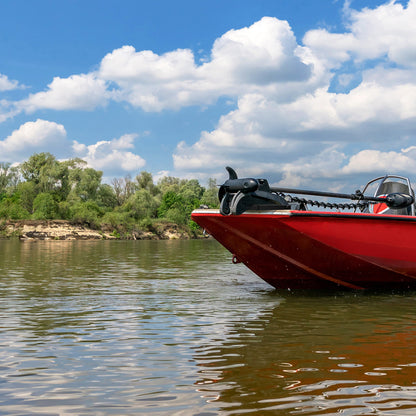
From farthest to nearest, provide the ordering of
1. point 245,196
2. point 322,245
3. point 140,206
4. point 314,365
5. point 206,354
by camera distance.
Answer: point 140,206, point 322,245, point 245,196, point 206,354, point 314,365

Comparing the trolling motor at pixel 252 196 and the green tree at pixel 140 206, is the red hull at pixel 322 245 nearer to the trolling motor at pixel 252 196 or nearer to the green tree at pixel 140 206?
the trolling motor at pixel 252 196

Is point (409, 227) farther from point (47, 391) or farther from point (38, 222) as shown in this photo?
point (38, 222)

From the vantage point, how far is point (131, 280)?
1298 cm

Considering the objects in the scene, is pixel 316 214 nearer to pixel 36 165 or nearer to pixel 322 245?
pixel 322 245

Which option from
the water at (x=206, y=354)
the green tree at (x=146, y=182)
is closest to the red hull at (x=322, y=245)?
the water at (x=206, y=354)

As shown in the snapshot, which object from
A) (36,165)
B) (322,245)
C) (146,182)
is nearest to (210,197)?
(146,182)

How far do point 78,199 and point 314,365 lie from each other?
73196 mm

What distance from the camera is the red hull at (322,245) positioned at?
9164mm

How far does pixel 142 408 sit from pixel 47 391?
875 millimetres

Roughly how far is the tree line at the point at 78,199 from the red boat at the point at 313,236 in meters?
59.4

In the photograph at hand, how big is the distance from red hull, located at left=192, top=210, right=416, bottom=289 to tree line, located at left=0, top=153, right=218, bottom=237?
59371mm

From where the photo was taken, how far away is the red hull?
916cm

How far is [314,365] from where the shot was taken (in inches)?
188

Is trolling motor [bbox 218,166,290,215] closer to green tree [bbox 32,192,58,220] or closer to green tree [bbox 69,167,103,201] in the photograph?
green tree [bbox 32,192,58,220]
